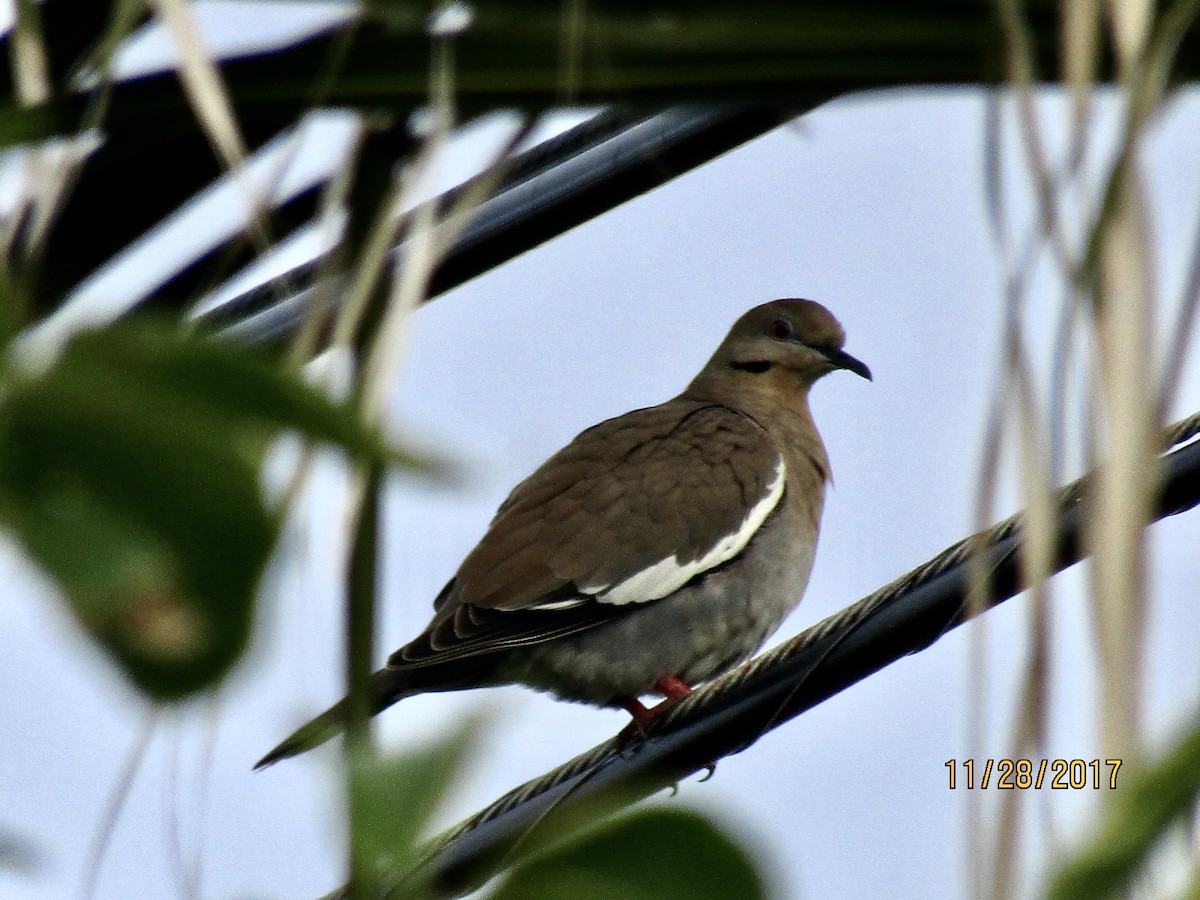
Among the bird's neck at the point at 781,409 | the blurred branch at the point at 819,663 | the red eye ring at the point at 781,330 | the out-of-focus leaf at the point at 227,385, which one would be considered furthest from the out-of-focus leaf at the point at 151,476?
the red eye ring at the point at 781,330

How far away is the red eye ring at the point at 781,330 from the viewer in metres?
5.85

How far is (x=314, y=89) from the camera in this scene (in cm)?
132

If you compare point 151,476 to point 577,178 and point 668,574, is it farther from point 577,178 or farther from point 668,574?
point 668,574

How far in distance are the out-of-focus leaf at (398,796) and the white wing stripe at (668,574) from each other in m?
3.96

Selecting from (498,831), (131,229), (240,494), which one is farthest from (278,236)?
(240,494)

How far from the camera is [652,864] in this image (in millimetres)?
527

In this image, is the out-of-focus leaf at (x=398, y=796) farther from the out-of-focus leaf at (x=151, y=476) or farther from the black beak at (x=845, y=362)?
the black beak at (x=845, y=362)

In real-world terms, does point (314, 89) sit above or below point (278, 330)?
below

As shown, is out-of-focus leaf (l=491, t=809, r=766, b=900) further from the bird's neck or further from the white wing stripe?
the bird's neck

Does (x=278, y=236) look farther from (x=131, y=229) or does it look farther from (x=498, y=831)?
(x=498, y=831)

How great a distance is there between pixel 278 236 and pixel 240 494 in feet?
5.39

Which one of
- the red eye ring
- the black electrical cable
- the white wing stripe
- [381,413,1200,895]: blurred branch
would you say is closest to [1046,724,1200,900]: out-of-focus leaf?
[381,413,1200,895]: blurred branch

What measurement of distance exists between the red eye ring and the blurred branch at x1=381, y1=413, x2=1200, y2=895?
8.56 feet

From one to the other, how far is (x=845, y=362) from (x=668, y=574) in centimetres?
152
